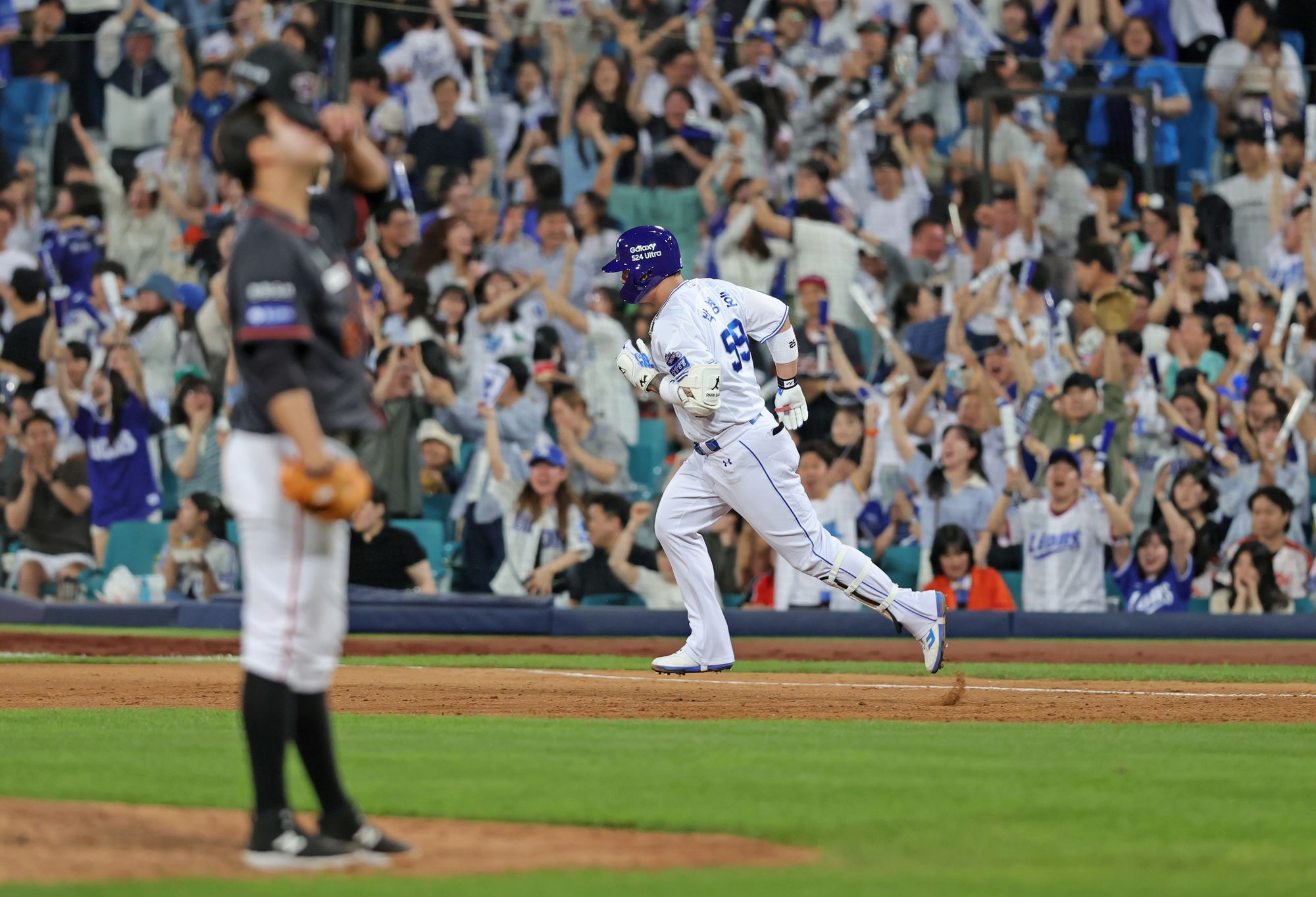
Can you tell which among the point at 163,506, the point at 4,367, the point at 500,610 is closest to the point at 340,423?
the point at 500,610

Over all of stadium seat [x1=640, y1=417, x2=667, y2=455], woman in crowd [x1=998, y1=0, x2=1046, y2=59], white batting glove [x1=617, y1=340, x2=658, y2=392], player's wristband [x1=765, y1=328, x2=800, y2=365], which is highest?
woman in crowd [x1=998, y1=0, x2=1046, y2=59]

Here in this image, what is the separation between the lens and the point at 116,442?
15.5 meters

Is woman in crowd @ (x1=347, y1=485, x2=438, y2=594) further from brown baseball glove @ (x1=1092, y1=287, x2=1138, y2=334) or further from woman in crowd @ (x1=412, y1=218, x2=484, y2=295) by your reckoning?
brown baseball glove @ (x1=1092, y1=287, x2=1138, y2=334)

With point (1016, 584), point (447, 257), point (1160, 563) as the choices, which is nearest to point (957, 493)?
point (1016, 584)

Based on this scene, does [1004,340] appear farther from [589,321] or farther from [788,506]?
[788,506]

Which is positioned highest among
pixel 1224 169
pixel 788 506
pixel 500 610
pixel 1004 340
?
pixel 1224 169

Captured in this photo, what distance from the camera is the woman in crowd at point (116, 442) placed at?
1524cm

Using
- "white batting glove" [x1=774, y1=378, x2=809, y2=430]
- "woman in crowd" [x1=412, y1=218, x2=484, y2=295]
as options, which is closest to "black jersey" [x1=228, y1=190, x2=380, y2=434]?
"white batting glove" [x1=774, y1=378, x2=809, y2=430]

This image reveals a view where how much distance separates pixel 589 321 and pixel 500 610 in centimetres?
261

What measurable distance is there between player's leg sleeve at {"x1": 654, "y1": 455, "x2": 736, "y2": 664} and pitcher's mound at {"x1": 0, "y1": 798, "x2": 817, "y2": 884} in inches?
184

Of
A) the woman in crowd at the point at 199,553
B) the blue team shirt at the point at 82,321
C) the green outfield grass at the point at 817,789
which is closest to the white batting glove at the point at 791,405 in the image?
the green outfield grass at the point at 817,789

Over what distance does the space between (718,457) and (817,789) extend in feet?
13.7

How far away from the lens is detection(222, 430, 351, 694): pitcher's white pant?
4.41m

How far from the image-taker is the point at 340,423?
14.9ft
